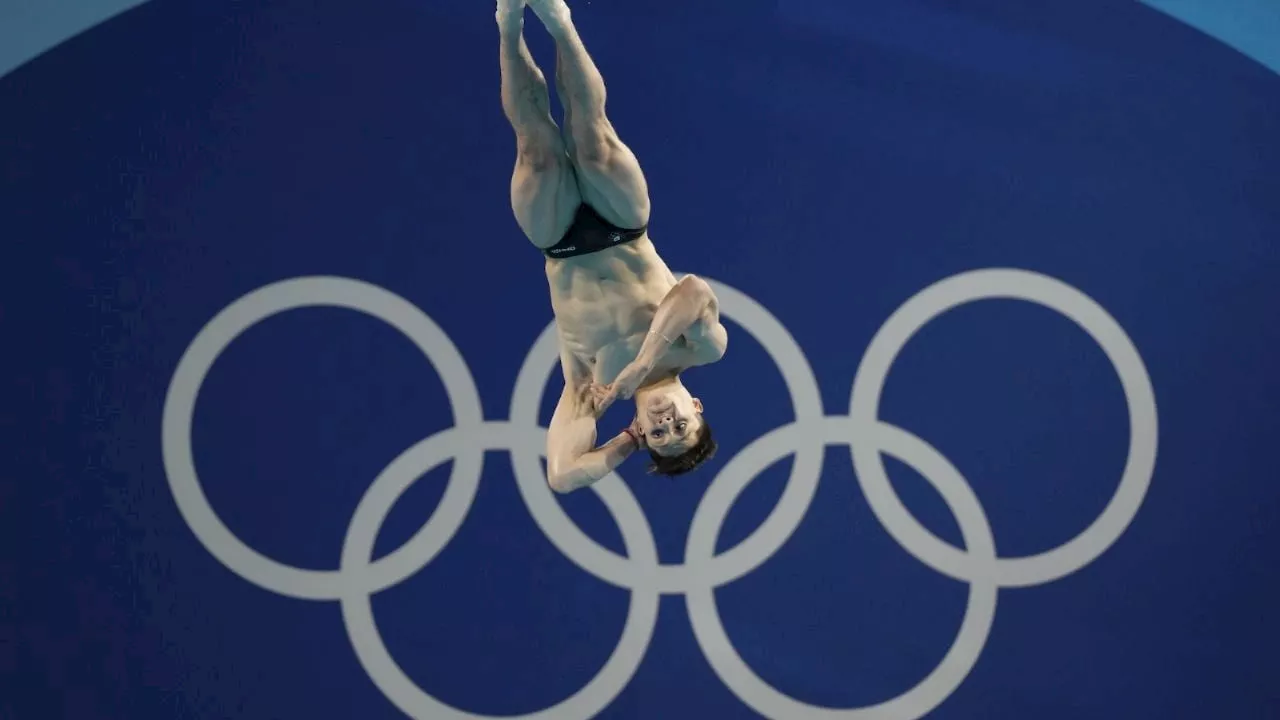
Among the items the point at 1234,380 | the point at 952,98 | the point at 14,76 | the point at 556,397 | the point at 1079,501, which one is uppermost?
the point at 14,76

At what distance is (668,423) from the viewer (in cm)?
461

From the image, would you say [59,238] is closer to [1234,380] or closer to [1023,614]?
[1023,614]

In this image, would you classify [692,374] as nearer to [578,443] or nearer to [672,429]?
[578,443]

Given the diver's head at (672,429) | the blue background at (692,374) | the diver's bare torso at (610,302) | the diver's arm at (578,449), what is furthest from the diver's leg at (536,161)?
the blue background at (692,374)

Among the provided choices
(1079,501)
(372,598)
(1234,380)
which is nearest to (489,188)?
(372,598)

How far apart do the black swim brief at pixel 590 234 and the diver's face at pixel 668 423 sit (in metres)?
0.71

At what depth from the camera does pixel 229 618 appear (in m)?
7.86

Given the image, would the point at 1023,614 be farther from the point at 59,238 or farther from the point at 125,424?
the point at 59,238

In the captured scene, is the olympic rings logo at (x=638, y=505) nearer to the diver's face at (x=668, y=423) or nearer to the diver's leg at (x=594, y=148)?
the diver's leg at (x=594, y=148)

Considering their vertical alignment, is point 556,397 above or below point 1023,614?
above

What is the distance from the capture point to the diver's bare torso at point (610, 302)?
199 inches

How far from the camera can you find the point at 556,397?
25.5 ft

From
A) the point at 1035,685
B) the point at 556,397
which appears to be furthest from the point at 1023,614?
the point at 556,397

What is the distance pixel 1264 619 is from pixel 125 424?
6931 millimetres
